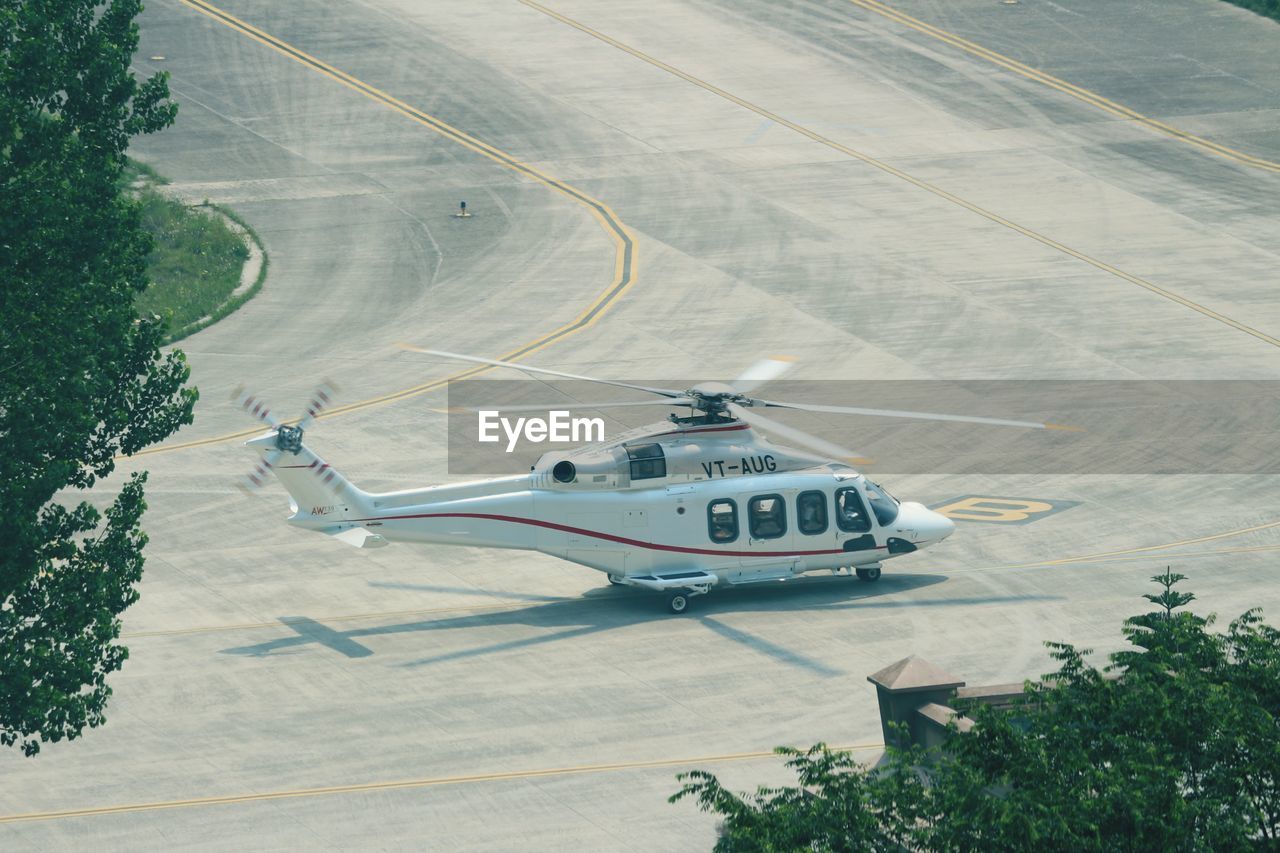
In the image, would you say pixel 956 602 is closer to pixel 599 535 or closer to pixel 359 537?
pixel 599 535

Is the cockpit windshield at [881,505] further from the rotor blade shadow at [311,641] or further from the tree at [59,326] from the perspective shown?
the tree at [59,326]

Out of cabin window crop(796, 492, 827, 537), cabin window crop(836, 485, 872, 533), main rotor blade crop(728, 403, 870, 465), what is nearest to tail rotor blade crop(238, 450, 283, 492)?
main rotor blade crop(728, 403, 870, 465)

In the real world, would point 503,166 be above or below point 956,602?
above

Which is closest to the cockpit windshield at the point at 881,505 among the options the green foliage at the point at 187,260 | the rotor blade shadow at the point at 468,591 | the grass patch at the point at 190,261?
the rotor blade shadow at the point at 468,591

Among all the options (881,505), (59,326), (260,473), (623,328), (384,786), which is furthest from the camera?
(623,328)

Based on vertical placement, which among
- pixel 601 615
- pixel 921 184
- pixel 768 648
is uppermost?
pixel 921 184

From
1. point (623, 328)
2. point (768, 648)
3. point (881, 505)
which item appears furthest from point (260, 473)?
point (623, 328)

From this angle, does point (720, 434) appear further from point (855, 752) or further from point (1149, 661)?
point (1149, 661)

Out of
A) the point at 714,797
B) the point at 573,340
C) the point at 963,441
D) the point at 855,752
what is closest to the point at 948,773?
the point at 714,797
